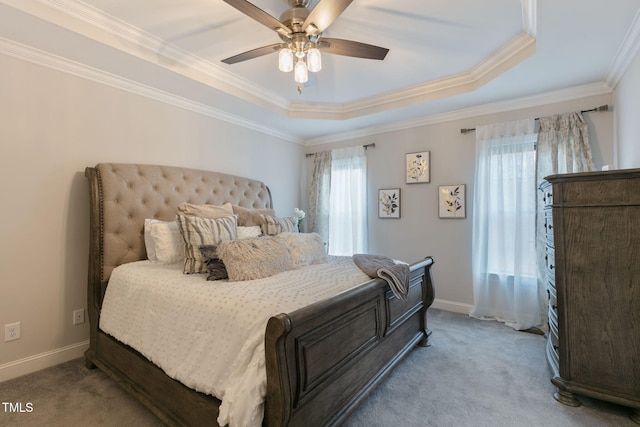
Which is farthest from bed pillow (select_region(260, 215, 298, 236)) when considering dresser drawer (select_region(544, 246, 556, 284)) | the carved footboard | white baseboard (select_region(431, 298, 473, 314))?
dresser drawer (select_region(544, 246, 556, 284))

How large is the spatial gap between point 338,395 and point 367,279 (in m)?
0.73

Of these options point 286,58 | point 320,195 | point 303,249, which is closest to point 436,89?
point 286,58

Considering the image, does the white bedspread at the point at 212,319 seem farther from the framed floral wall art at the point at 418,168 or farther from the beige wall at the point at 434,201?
the framed floral wall art at the point at 418,168

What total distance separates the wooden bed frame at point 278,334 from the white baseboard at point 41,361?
0.93 ft

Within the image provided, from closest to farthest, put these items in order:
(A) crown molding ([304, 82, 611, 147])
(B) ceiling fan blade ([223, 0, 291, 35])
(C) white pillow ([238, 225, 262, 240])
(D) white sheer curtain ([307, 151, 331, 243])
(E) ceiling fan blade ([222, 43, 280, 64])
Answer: (B) ceiling fan blade ([223, 0, 291, 35]) < (E) ceiling fan blade ([222, 43, 280, 64]) < (C) white pillow ([238, 225, 262, 240]) < (A) crown molding ([304, 82, 611, 147]) < (D) white sheer curtain ([307, 151, 331, 243])

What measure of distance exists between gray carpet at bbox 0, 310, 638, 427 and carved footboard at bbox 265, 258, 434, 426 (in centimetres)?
17

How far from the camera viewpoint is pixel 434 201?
3.87m

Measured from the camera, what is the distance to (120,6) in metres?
2.06

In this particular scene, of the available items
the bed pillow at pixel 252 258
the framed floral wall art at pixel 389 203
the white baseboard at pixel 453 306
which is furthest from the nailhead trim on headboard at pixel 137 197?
the white baseboard at pixel 453 306

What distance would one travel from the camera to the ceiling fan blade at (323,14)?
158 centimetres

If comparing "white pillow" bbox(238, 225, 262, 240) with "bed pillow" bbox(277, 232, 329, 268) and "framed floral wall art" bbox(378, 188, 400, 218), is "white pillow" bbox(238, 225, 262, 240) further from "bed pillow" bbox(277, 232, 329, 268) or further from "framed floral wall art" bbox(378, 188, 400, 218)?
"framed floral wall art" bbox(378, 188, 400, 218)

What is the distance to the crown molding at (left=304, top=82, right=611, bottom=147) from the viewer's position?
3000 millimetres

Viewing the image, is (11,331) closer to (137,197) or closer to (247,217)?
(137,197)

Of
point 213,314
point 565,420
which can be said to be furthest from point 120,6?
point 565,420
